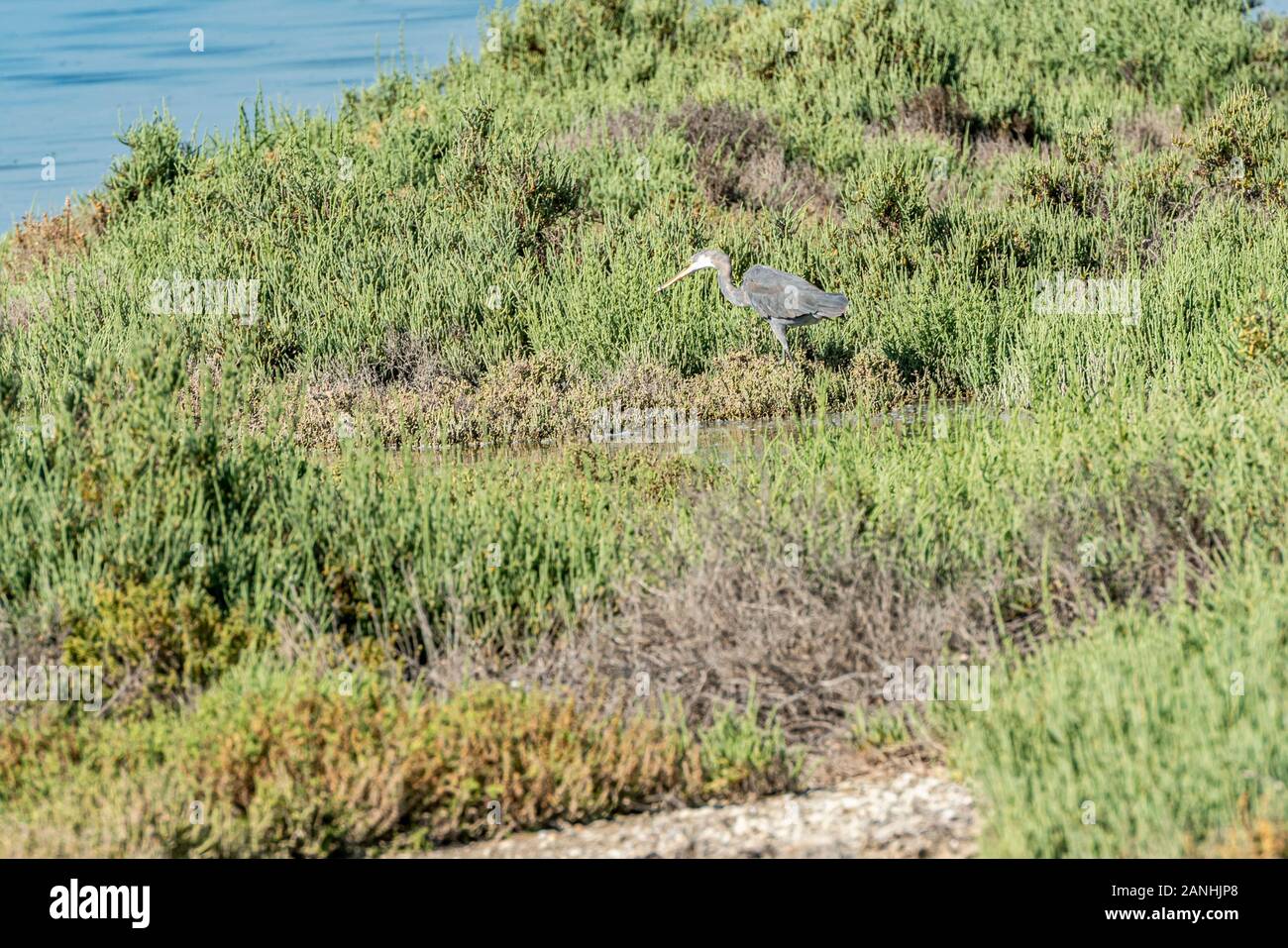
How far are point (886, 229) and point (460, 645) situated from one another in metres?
8.41

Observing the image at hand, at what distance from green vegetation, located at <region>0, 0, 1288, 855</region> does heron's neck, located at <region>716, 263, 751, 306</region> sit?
45 centimetres

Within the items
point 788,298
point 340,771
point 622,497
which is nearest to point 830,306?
point 788,298

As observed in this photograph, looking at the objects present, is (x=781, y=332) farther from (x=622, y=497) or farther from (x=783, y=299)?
(x=622, y=497)

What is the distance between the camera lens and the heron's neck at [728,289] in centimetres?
1072

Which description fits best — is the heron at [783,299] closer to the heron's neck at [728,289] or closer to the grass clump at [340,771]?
the heron's neck at [728,289]

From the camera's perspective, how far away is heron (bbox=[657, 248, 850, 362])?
1026 centimetres

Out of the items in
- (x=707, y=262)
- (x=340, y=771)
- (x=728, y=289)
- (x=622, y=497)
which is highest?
(x=707, y=262)

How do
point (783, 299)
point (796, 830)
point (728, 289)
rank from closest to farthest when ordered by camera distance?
point (796, 830) < point (783, 299) < point (728, 289)

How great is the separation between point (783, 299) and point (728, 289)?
2.08 ft

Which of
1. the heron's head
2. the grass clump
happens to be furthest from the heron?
the grass clump

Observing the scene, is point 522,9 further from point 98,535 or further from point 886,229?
point 98,535

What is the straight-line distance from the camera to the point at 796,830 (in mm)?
4605
